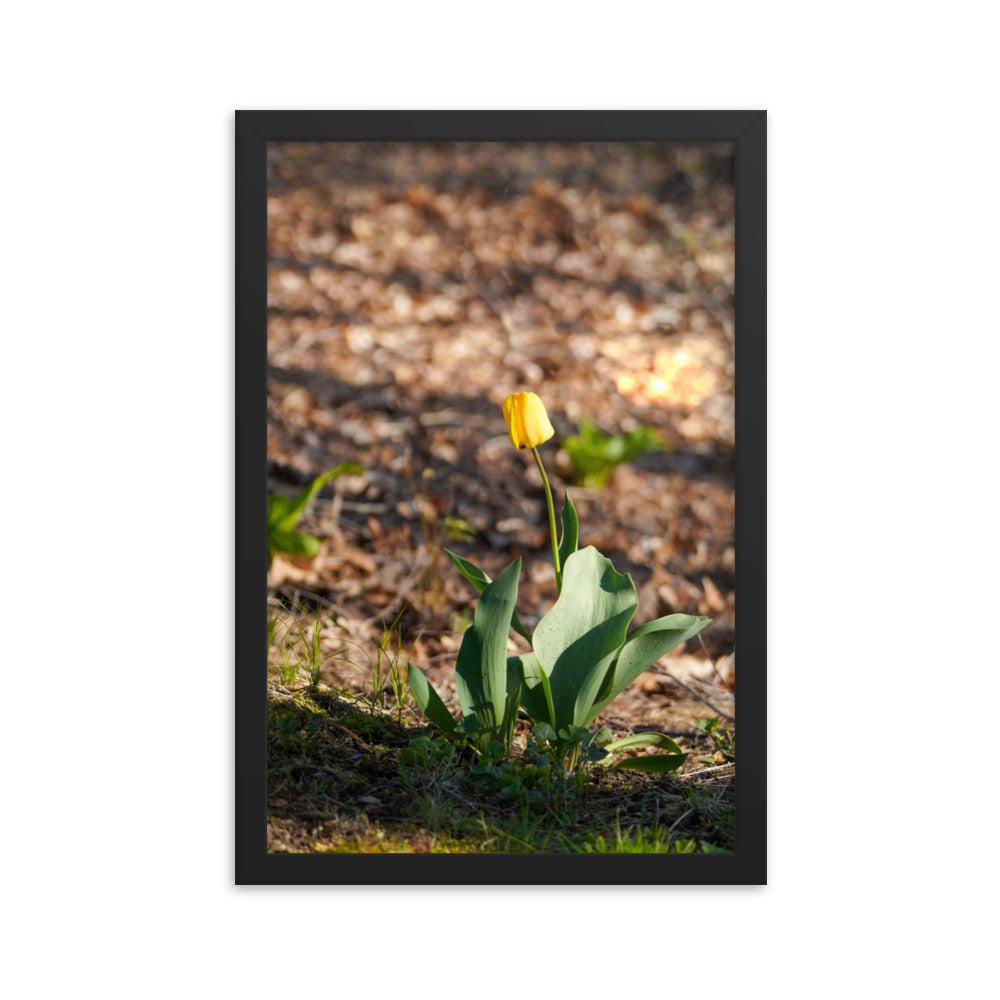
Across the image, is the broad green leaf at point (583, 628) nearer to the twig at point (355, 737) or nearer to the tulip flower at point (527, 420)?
the tulip flower at point (527, 420)

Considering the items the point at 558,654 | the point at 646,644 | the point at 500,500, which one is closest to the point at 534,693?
the point at 558,654

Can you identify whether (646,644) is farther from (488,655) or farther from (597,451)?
(597,451)

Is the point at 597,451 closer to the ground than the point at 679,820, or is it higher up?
higher up

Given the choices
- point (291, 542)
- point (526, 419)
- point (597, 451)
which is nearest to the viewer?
point (526, 419)

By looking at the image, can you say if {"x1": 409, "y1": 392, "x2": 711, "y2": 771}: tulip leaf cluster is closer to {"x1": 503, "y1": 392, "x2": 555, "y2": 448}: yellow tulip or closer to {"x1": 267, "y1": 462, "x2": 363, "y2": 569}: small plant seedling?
{"x1": 503, "y1": 392, "x2": 555, "y2": 448}: yellow tulip

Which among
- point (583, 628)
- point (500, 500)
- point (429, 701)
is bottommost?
point (429, 701)

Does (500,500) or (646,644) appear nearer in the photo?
(646,644)
